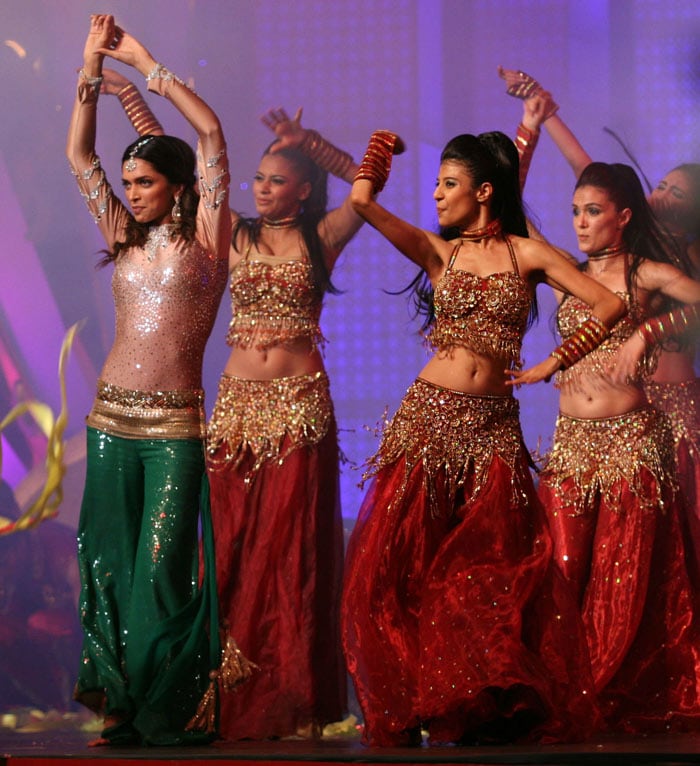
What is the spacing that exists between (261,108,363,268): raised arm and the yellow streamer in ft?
4.37

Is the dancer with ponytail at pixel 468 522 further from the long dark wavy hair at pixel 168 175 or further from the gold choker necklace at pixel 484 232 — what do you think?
the long dark wavy hair at pixel 168 175

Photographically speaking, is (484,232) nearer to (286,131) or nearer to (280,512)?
(280,512)

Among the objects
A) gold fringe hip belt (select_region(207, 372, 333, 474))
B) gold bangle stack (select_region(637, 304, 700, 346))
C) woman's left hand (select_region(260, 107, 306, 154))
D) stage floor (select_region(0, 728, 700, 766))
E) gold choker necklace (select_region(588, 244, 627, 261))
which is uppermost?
woman's left hand (select_region(260, 107, 306, 154))

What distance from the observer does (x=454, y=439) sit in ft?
13.3

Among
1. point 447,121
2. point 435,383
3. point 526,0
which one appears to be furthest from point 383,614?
point 526,0

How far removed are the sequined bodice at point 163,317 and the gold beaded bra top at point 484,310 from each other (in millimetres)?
683

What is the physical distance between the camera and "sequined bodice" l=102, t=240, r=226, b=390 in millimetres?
4133

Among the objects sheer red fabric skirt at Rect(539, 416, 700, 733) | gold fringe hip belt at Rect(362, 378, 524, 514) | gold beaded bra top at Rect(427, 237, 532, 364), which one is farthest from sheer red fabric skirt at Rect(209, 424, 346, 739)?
gold beaded bra top at Rect(427, 237, 532, 364)

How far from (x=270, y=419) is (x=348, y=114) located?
1.50 meters

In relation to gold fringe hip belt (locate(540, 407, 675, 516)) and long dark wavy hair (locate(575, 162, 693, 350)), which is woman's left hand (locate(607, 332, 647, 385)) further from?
long dark wavy hair (locate(575, 162, 693, 350))

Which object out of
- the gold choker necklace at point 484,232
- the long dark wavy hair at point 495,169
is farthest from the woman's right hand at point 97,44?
the gold choker necklace at point 484,232

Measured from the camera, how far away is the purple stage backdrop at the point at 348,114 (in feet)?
19.1

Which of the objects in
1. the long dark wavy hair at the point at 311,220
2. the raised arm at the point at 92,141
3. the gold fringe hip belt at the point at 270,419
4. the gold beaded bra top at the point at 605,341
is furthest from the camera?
the long dark wavy hair at the point at 311,220

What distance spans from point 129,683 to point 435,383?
1.15m
